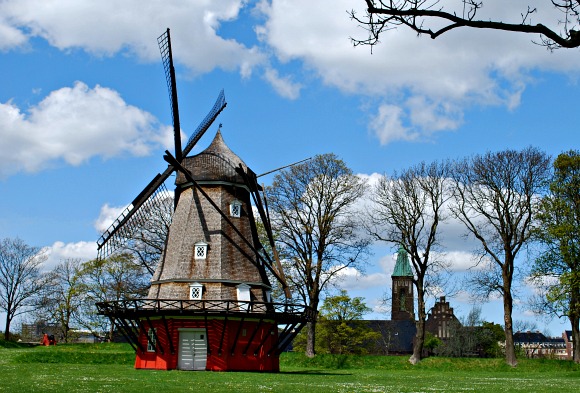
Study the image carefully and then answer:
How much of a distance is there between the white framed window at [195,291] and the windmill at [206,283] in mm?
45

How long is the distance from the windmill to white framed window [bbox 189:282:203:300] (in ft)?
0.15

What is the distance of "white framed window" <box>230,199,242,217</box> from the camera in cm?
3325

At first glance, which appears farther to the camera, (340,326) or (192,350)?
(340,326)

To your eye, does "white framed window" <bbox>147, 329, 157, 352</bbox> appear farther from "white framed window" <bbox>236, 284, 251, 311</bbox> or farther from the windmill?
"white framed window" <bbox>236, 284, 251, 311</bbox>

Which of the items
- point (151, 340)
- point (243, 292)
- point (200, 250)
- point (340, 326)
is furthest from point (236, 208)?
point (340, 326)

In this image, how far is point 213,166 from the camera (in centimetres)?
3350

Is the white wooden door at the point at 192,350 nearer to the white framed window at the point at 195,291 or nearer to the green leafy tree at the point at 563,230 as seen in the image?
the white framed window at the point at 195,291

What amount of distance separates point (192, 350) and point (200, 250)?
180 inches

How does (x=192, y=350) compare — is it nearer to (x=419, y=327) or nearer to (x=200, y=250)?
(x=200, y=250)

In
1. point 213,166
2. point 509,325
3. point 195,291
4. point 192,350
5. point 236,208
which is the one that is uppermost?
point 213,166

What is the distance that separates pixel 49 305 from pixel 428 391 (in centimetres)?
5433

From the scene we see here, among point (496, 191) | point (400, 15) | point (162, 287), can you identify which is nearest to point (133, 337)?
point (162, 287)

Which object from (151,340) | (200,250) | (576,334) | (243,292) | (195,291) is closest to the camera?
(195,291)

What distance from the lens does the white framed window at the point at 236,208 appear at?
33.2 meters
